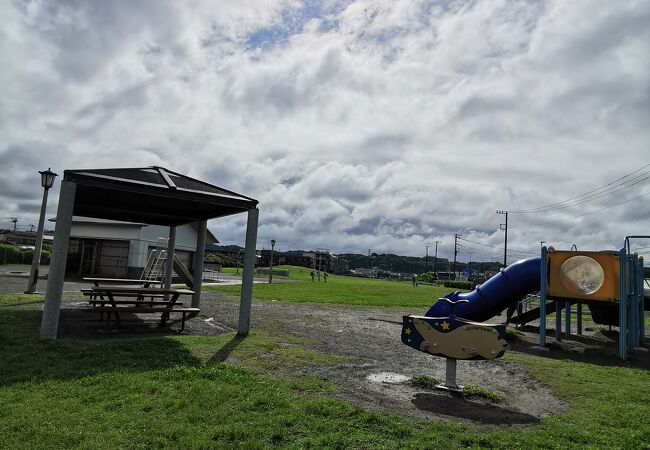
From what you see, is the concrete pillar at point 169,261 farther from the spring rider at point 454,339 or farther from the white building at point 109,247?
the white building at point 109,247

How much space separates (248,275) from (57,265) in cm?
369

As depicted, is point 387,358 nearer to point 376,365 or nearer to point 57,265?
point 376,365

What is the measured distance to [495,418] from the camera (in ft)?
16.9

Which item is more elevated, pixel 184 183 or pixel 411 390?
pixel 184 183

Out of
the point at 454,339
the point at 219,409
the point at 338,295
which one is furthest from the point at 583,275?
the point at 338,295

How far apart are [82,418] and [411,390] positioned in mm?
4119

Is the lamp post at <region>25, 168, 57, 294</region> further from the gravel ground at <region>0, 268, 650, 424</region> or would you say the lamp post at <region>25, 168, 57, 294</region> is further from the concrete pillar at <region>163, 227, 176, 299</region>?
the concrete pillar at <region>163, 227, 176, 299</region>

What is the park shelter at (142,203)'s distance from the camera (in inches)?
321

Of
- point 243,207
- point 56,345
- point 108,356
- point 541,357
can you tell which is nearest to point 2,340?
point 56,345

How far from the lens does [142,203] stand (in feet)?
40.4

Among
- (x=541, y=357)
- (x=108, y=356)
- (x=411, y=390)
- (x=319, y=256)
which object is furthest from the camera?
(x=319, y=256)

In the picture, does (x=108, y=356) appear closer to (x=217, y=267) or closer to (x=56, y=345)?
(x=56, y=345)

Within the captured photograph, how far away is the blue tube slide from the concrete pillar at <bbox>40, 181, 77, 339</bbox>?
8984 mm

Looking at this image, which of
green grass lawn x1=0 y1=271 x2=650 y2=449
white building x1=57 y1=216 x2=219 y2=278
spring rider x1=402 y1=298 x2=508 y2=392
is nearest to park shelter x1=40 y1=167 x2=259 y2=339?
green grass lawn x1=0 y1=271 x2=650 y2=449
